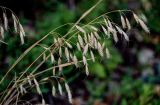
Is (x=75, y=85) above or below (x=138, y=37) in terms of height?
below

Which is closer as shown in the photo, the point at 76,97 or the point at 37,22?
the point at 76,97

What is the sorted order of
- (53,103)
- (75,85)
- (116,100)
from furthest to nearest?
(75,85), (116,100), (53,103)

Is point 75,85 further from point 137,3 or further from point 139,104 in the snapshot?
point 137,3

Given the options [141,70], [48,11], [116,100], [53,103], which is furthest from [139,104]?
[48,11]

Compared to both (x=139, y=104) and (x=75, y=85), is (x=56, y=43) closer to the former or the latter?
(x=139, y=104)

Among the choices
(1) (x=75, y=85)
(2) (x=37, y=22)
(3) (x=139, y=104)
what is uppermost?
(2) (x=37, y=22)

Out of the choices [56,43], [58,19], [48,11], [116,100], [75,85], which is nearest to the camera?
[56,43]

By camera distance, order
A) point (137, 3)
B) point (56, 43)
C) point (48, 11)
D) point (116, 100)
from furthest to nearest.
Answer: point (137, 3) < point (48, 11) < point (116, 100) < point (56, 43)

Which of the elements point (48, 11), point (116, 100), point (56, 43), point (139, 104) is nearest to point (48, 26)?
point (48, 11)

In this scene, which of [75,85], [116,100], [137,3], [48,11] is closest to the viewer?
[116,100]
